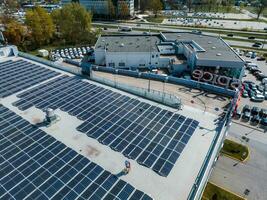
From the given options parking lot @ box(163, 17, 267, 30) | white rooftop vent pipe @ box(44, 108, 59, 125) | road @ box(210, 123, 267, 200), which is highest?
white rooftop vent pipe @ box(44, 108, 59, 125)

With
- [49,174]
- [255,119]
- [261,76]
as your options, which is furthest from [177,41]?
[49,174]

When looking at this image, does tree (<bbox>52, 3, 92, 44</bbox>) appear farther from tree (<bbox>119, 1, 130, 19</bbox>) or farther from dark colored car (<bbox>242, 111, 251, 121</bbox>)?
dark colored car (<bbox>242, 111, 251, 121</bbox>)

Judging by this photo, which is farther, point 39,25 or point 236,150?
point 39,25

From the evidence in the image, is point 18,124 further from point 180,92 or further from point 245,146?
point 245,146

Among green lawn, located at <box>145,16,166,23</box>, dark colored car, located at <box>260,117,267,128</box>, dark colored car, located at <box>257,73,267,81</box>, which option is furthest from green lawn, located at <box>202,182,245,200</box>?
green lawn, located at <box>145,16,166,23</box>

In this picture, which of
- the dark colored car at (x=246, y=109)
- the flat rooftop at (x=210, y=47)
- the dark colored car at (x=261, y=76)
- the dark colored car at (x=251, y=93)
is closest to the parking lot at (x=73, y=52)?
the flat rooftop at (x=210, y=47)

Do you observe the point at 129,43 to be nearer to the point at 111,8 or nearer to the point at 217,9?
the point at 111,8
